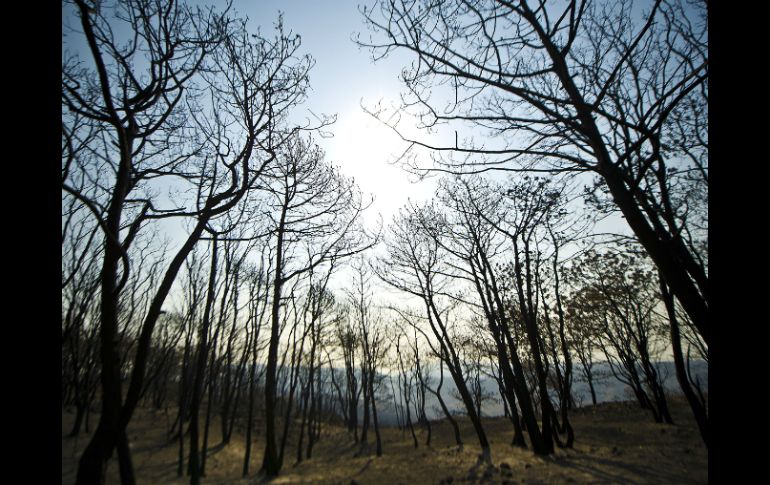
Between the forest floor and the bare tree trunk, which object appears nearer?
the bare tree trunk

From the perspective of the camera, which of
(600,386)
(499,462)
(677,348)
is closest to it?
(677,348)

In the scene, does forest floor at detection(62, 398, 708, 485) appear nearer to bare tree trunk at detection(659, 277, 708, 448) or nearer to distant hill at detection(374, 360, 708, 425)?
bare tree trunk at detection(659, 277, 708, 448)

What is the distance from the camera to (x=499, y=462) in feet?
37.7

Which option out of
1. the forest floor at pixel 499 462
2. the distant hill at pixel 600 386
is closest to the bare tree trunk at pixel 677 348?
the distant hill at pixel 600 386

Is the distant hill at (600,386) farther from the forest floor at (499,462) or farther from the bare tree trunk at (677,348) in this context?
the forest floor at (499,462)

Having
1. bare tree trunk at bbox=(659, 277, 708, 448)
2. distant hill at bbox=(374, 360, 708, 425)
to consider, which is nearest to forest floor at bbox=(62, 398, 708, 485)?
bare tree trunk at bbox=(659, 277, 708, 448)

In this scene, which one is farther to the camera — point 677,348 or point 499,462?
point 499,462

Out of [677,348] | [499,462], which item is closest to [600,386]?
[499,462]

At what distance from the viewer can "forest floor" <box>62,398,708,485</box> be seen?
8.98 metres

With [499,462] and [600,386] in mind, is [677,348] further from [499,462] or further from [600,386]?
[600,386]
